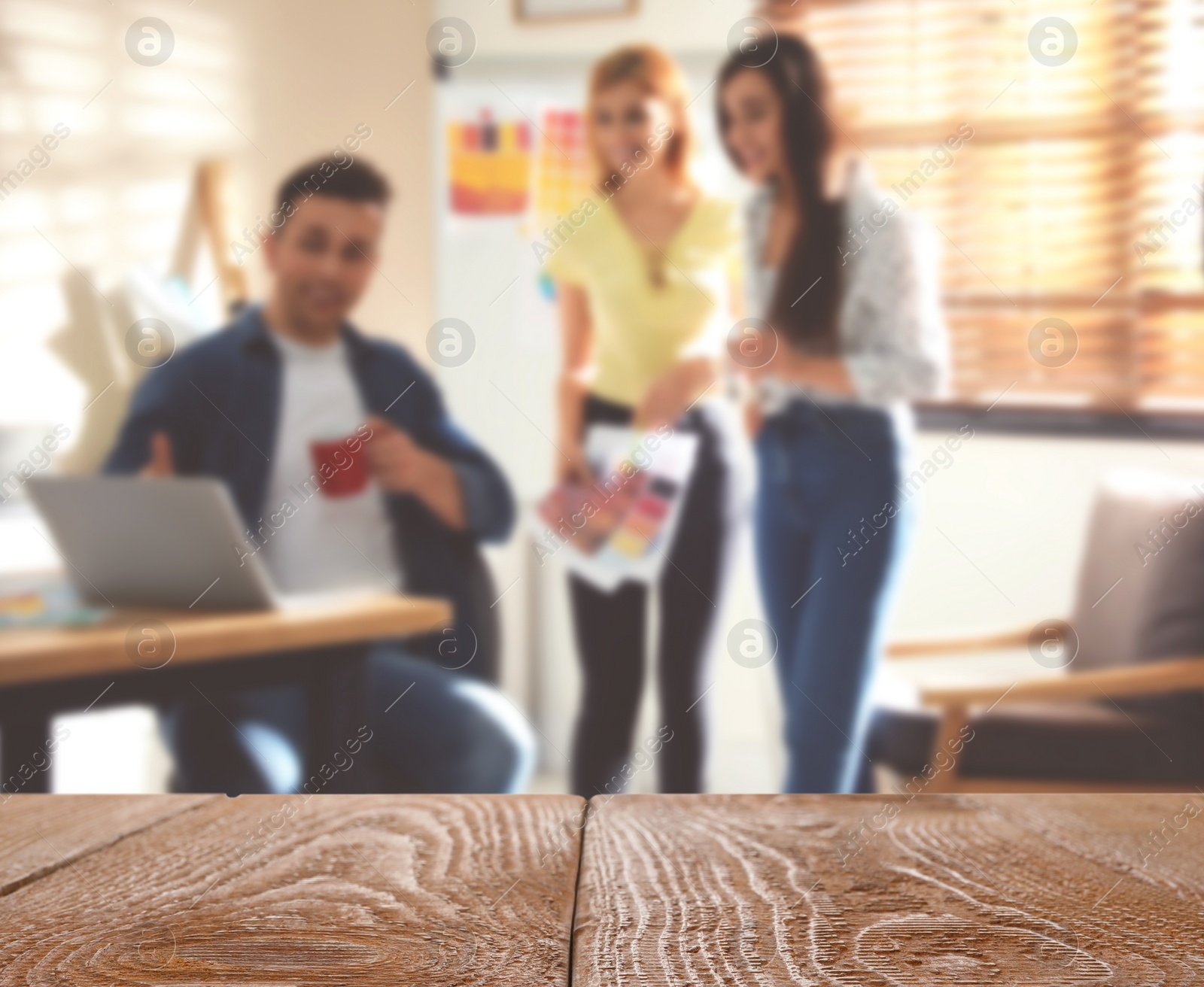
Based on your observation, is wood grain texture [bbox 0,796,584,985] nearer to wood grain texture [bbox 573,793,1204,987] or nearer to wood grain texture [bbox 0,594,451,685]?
wood grain texture [bbox 573,793,1204,987]

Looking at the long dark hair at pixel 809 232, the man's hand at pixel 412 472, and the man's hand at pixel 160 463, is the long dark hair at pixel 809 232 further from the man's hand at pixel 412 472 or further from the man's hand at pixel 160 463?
the man's hand at pixel 160 463

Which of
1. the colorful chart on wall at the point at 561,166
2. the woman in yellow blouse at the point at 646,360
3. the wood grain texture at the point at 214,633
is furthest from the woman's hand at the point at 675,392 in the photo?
the wood grain texture at the point at 214,633

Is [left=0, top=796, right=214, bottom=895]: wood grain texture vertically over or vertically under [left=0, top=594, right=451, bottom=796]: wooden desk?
over

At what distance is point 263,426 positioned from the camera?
1.28 metres

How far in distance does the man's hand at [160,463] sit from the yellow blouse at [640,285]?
0.52 metres

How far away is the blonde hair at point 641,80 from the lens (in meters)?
1.25

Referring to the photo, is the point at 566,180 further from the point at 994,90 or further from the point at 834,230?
the point at 994,90

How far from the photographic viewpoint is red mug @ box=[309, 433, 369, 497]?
1.28m

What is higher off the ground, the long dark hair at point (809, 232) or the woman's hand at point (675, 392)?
the long dark hair at point (809, 232)

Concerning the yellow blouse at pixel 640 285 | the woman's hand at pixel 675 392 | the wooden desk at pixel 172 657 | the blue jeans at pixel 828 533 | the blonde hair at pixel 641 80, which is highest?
the blonde hair at pixel 641 80

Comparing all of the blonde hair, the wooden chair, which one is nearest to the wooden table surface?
the wooden chair

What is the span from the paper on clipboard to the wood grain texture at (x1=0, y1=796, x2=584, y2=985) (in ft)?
2.50

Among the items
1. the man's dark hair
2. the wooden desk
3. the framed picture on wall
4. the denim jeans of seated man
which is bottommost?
the denim jeans of seated man

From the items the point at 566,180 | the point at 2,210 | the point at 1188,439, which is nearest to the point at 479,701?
the point at 566,180
